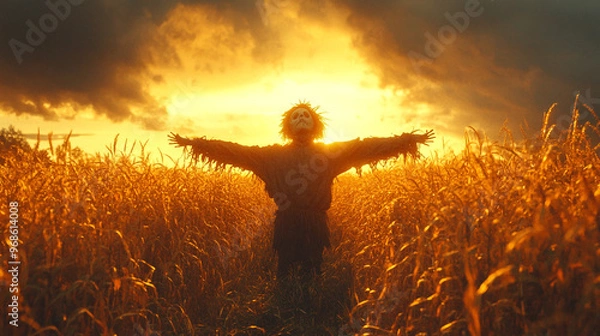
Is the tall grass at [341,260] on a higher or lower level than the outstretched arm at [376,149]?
lower

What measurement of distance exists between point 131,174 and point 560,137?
14.2 ft

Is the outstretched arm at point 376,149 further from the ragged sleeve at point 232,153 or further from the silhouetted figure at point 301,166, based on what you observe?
the ragged sleeve at point 232,153

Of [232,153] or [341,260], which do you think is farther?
[232,153]

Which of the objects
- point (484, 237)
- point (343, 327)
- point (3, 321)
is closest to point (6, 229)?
point (3, 321)

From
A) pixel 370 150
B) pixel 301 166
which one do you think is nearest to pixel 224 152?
pixel 301 166

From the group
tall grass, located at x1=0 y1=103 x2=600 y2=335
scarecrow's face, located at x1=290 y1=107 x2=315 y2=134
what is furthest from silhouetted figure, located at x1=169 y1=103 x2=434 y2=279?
tall grass, located at x1=0 y1=103 x2=600 y2=335

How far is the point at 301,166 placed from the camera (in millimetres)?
5633

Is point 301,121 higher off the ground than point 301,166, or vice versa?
point 301,121

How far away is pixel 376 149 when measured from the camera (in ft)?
18.9

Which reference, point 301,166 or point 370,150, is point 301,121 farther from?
point 370,150

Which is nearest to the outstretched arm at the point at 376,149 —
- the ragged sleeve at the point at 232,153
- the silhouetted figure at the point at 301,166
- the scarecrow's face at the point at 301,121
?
the silhouetted figure at the point at 301,166

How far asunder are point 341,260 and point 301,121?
5.86 feet

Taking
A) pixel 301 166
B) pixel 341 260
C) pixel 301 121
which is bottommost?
pixel 341 260

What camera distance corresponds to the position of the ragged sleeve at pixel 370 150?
576cm
